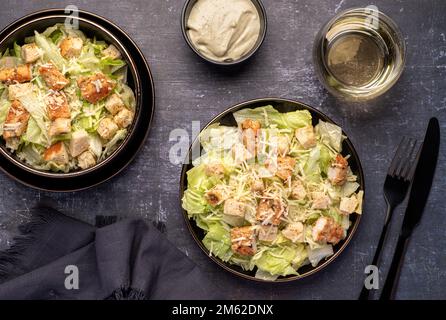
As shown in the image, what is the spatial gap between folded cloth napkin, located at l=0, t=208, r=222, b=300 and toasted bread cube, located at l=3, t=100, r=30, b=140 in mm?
463

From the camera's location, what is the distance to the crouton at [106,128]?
2719 millimetres

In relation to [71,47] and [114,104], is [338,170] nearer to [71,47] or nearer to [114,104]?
[114,104]

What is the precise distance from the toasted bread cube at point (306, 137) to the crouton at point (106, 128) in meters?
0.91

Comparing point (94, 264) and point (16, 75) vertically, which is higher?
point (16, 75)

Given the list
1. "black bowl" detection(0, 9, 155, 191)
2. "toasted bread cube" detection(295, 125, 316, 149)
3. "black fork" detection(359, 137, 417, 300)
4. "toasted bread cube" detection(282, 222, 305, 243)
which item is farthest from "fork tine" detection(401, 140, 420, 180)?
"black bowl" detection(0, 9, 155, 191)

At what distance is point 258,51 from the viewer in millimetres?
3008

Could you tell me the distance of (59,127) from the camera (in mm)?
2652

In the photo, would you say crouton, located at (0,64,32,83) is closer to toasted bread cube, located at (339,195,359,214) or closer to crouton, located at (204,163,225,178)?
crouton, located at (204,163,225,178)

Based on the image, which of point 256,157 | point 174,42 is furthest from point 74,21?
point 256,157

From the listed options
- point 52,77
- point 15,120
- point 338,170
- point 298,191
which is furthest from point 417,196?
point 15,120

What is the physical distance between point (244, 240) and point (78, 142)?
934 millimetres

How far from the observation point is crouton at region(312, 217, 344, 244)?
2.72 m

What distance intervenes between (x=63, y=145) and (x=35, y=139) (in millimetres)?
133
